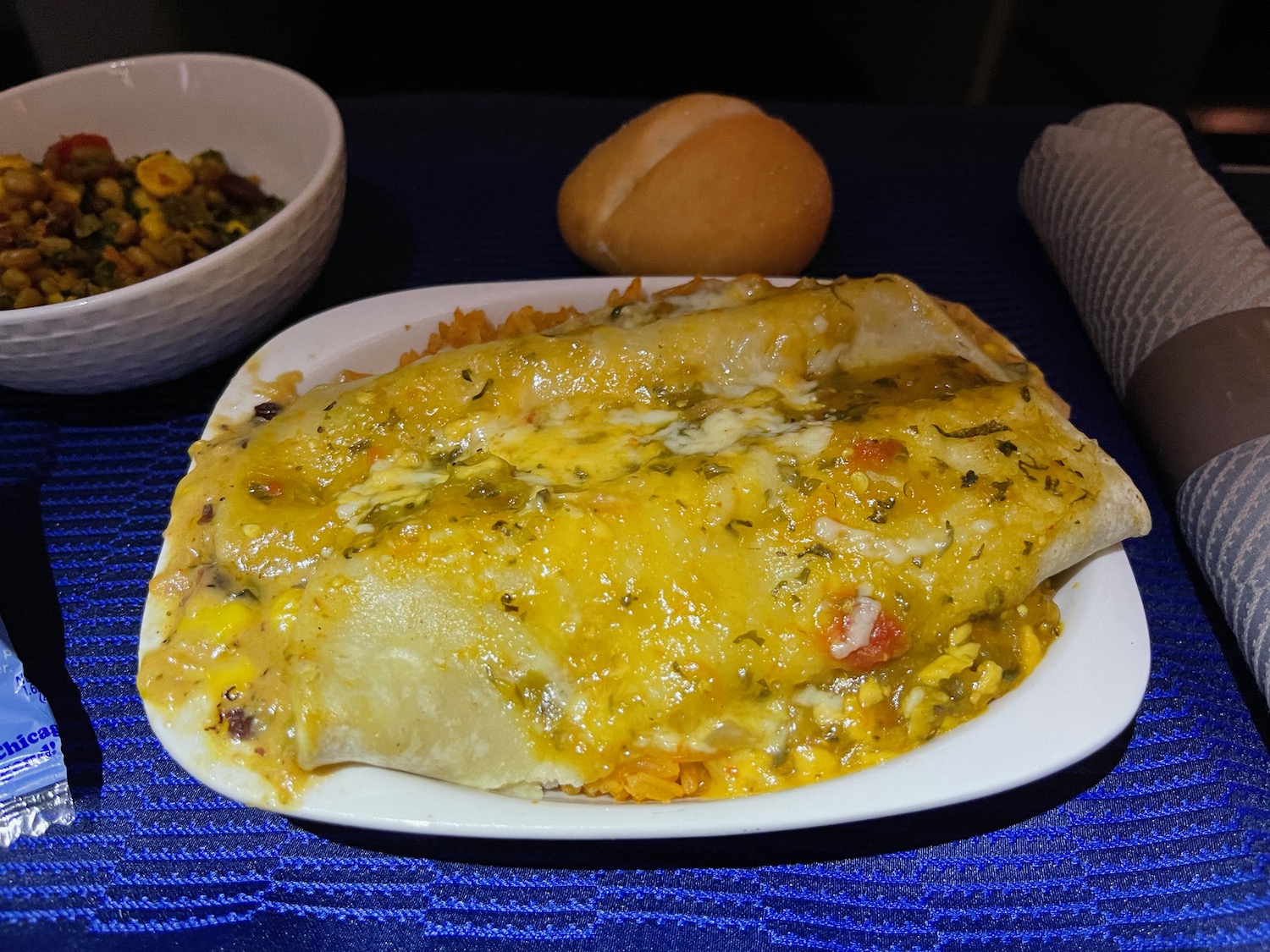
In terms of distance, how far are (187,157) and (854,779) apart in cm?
218

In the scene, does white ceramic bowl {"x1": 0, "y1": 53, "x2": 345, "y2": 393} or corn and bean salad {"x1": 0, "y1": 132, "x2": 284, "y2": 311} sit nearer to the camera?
white ceramic bowl {"x1": 0, "y1": 53, "x2": 345, "y2": 393}

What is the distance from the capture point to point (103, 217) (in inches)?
76.1

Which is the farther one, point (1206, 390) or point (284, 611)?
point (1206, 390)

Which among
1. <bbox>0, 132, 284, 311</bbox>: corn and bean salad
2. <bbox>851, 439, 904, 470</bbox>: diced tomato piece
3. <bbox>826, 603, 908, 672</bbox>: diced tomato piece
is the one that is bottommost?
<bbox>826, 603, 908, 672</bbox>: diced tomato piece

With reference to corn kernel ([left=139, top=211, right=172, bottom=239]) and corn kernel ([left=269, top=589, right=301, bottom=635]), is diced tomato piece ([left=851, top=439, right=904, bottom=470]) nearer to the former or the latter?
corn kernel ([left=269, top=589, right=301, bottom=635])

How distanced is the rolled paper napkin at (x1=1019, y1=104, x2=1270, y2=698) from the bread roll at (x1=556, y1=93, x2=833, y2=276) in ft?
2.19

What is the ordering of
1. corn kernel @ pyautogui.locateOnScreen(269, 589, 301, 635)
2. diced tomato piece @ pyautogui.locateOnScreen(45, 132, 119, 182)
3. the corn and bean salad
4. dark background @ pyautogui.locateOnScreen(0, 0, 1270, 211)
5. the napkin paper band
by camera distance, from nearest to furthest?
corn kernel @ pyautogui.locateOnScreen(269, 589, 301, 635) < the napkin paper band < the corn and bean salad < diced tomato piece @ pyautogui.locateOnScreen(45, 132, 119, 182) < dark background @ pyautogui.locateOnScreen(0, 0, 1270, 211)

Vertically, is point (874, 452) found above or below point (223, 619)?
above

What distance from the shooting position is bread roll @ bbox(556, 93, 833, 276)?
2062 millimetres

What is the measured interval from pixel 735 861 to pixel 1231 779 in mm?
825

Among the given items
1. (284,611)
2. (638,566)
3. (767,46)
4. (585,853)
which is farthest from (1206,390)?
(767,46)

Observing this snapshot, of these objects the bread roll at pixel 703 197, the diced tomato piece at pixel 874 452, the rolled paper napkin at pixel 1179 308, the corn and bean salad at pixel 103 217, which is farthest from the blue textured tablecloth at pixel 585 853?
the bread roll at pixel 703 197

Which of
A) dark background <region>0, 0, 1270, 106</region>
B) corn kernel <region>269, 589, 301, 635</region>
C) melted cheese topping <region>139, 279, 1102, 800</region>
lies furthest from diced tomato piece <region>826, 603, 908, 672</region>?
dark background <region>0, 0, 1270, 106</region>

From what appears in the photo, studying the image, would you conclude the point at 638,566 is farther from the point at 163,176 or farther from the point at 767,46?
the point at 767,46
